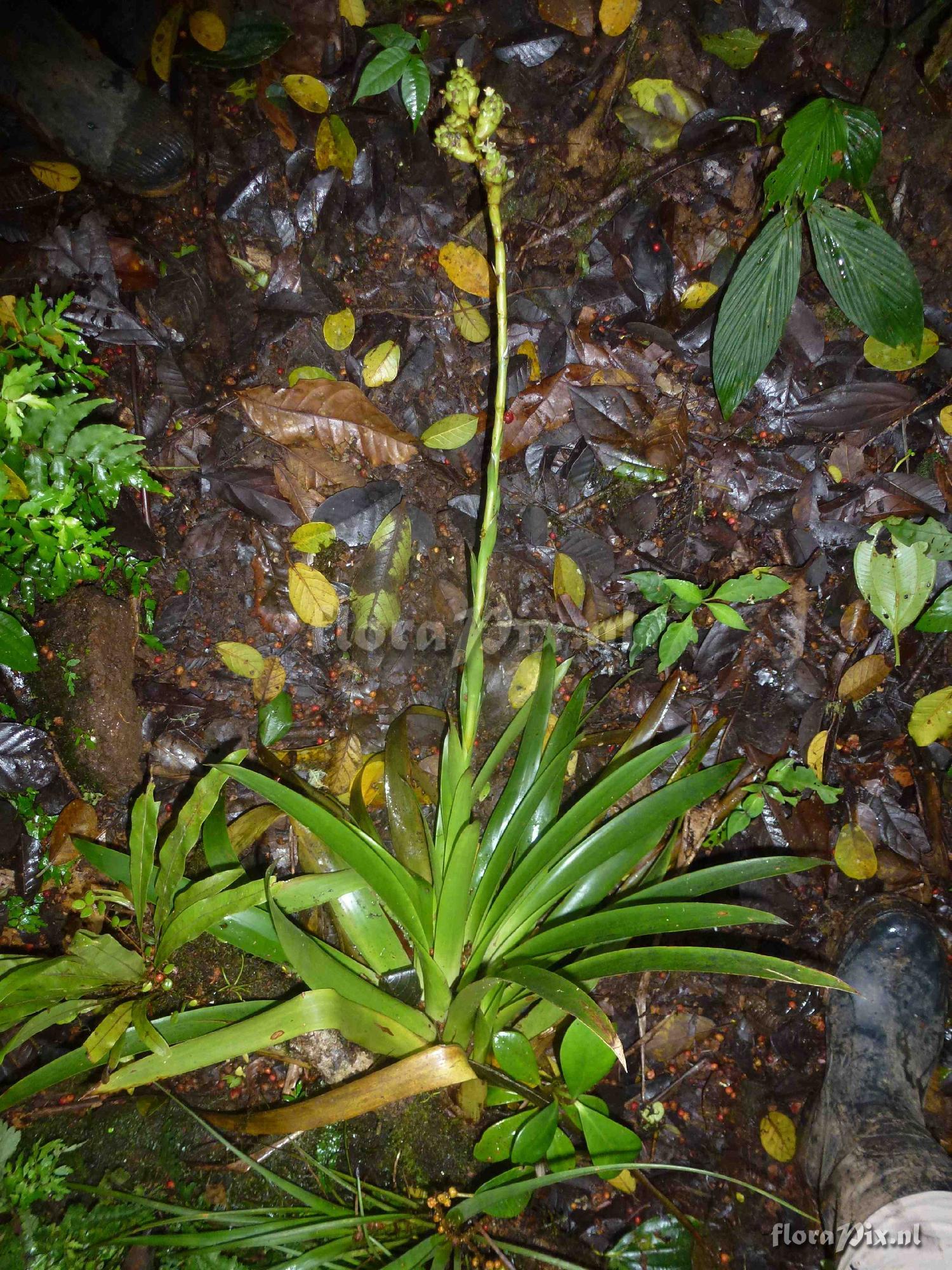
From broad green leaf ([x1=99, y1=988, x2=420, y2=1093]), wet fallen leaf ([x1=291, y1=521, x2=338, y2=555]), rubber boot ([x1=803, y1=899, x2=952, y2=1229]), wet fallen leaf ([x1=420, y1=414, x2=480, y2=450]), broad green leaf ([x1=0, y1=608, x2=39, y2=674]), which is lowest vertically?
rubber boot ([x1=803, y1=899, x2=952, y2=1229])

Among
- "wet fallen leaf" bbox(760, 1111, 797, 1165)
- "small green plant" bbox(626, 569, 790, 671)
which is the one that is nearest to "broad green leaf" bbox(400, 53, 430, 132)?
"small green plant" bbox(626, 569, 790, 671)

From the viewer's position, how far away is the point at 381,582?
2.14 m

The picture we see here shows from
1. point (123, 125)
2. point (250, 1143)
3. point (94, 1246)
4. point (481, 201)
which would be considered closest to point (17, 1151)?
point (94, 1246)

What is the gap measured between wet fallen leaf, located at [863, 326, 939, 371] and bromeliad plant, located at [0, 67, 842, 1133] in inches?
53.8

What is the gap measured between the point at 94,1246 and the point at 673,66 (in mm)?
3545

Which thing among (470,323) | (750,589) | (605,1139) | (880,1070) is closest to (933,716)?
(750,589)

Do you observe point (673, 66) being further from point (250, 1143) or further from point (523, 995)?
point (250, 1143)

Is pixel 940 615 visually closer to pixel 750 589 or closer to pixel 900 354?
pixel 750 589

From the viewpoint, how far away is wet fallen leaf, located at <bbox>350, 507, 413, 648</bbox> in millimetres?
2135

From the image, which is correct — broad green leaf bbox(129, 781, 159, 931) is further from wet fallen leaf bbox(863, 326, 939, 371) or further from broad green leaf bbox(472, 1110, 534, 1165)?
wet fallen leaf bbox(863, 326, 939, 371)

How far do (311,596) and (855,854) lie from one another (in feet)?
6.34

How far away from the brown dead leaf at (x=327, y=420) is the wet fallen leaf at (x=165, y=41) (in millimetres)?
1019

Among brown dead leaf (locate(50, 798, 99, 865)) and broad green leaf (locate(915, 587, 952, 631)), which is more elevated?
brown dead leaf (locate(50, 798, 99, 865))

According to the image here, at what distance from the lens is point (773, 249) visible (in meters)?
1.96
